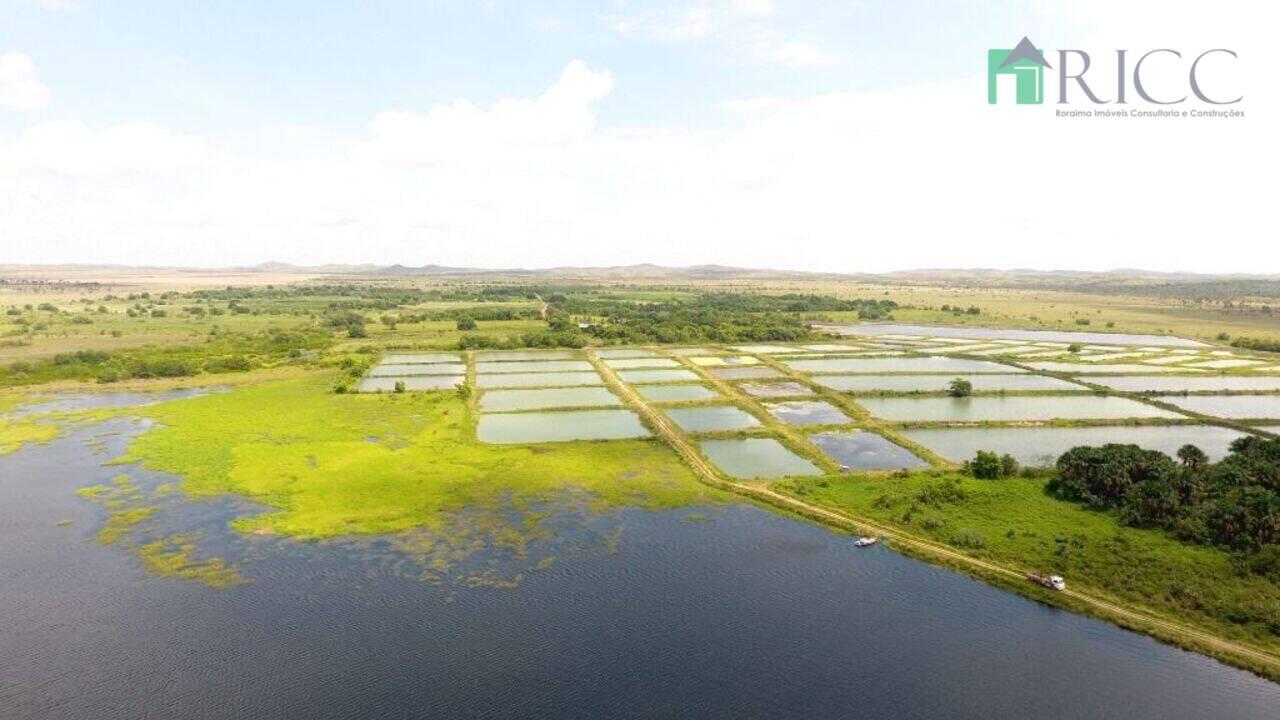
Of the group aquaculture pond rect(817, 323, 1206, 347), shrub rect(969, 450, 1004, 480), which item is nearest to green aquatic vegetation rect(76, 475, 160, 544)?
shrub rect(969, 450, 1004, 480)

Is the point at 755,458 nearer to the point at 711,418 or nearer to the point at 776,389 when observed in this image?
the point at 711,418

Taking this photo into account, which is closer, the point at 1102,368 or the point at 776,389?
the point at 776,389

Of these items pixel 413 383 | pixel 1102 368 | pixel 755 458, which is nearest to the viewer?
pixel 755 458

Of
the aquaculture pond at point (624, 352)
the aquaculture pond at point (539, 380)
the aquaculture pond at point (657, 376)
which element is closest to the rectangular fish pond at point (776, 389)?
the aquaculture pond at point (657, 376)

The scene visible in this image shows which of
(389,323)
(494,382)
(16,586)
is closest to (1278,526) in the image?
(16,586)

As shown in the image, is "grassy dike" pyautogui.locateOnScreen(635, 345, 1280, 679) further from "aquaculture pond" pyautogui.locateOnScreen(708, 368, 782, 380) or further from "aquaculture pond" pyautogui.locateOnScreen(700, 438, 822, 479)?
"aquaculture pond" pyautogui.locateOnScreen(708, 368, 782, 380)

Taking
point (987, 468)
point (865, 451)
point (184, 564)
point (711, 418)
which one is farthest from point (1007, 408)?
point (184, 564)

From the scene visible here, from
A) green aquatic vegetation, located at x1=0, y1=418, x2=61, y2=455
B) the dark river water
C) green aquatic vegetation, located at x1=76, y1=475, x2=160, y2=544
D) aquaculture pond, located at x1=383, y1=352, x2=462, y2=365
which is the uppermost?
aquaculture pond, located at x1=383, y1=352, x2=462, y2=365
